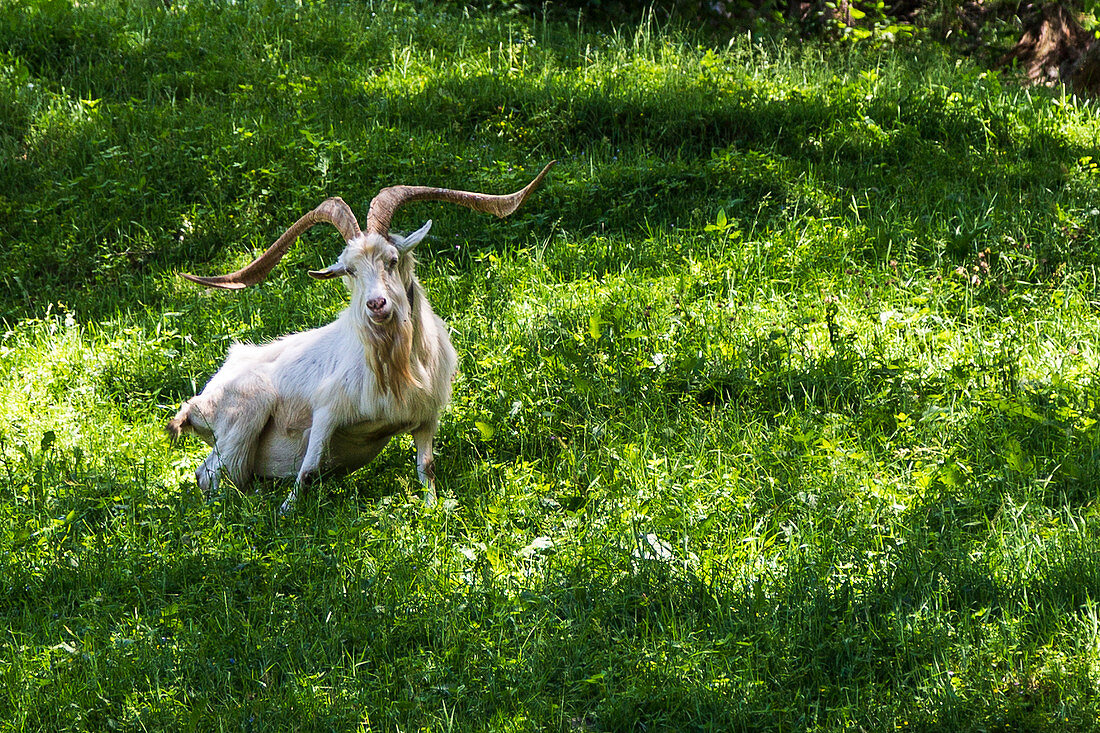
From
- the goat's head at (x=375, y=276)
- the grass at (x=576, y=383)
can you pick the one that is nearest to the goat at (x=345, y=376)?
the goat's head at (x=375, y=276)

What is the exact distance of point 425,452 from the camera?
5883mm

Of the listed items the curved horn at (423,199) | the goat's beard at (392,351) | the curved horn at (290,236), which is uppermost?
the curved horn at (423,199)

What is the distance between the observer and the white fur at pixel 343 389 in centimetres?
533

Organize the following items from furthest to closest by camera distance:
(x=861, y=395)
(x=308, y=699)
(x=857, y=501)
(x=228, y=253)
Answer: (x=228, y=253)
(x=861, y=395)
(x=857, y=501)
(x=308, y=699)

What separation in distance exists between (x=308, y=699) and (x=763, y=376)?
337cm

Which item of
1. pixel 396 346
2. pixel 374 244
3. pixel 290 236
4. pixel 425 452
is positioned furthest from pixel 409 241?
pixel 425 452

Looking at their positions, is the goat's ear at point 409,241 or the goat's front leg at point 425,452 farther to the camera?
the goat's front leg at point 425,452

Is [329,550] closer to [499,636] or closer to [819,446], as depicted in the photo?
[499,636]

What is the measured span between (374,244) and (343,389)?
2.78 ft

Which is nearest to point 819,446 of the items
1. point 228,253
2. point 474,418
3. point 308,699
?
point 474,418

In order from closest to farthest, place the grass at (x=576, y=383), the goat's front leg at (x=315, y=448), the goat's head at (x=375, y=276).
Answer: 1. the grass at (x=576, y=383)
2. the goat's head at (x=375, y=276)
3. the goat's front leg at (x=315, y=448)

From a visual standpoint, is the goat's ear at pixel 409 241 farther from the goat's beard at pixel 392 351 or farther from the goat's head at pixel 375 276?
the goat's beard at pixel 392 351

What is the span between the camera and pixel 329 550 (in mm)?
5234

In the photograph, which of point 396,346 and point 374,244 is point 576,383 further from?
point 374,244
